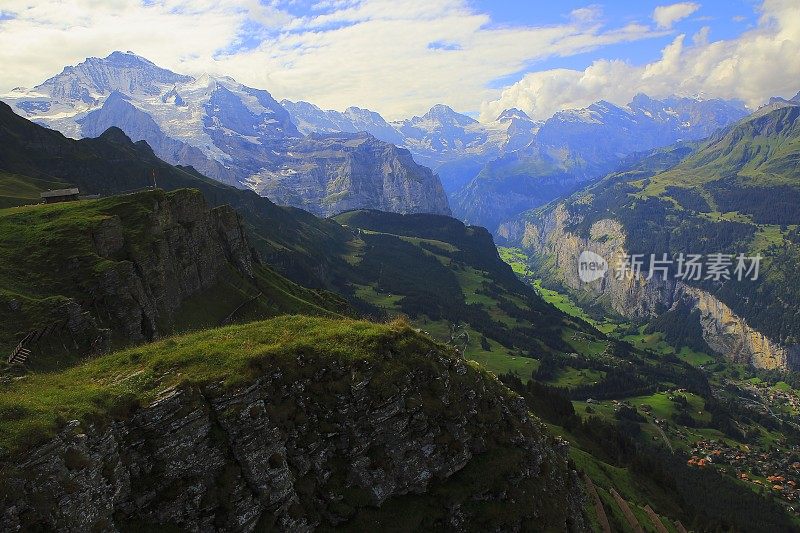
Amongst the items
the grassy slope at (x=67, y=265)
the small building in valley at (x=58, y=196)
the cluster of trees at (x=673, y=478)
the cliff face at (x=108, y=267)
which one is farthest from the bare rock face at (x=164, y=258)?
the cluster of trees at (x=673, y=478)

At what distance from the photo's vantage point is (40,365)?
41.3m

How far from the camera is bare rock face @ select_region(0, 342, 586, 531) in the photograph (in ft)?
81.4

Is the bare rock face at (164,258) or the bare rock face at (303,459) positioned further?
the bare rock face at (164,258)

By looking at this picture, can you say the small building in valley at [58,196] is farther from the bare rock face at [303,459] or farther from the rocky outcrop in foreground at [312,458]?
the bare rock face at [303,459]

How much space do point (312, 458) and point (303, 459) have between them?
67 cm

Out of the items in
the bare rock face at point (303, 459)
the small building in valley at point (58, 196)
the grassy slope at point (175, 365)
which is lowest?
the bare rock face at point (303, 459)

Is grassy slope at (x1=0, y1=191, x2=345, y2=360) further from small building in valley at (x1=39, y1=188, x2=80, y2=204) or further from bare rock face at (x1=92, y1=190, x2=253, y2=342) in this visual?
small building in valley at (x1=39, y1=188, x2=80, y2=204)

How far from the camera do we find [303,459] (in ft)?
107

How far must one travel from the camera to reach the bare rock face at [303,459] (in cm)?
2481

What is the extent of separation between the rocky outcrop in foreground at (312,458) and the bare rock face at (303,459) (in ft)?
0.23

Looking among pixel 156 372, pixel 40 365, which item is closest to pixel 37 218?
pixel 40 365

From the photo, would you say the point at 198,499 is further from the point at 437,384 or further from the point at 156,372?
the point at 437,384

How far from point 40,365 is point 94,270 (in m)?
16.8

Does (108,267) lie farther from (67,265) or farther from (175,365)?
(175,365)
